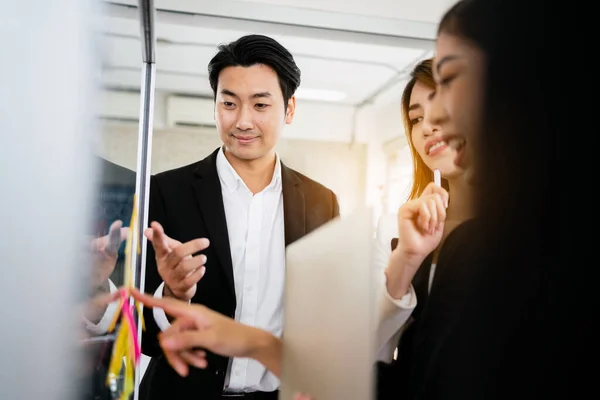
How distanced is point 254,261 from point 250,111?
0.23 m

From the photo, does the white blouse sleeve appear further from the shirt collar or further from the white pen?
the shirt collar

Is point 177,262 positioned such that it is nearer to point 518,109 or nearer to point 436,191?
point 436,191

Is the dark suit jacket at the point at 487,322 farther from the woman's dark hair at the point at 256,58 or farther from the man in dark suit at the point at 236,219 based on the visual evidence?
the woman's dark hair at the point at 256,58

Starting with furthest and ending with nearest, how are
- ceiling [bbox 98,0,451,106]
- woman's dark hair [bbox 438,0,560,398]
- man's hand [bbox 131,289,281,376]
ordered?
1. ceiling [bbox 98,0,451,106]
2. man's hand [bbox 131,289,281,376]
3. woman's dark hair [bbox 438,0,560,398]

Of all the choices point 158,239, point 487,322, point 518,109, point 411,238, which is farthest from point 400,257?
point 158,239

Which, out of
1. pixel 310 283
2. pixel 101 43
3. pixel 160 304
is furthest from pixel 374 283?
pixel 101 43

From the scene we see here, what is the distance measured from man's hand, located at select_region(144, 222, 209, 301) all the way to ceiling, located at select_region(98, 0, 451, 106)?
0.76 feet

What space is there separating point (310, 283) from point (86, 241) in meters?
0.30

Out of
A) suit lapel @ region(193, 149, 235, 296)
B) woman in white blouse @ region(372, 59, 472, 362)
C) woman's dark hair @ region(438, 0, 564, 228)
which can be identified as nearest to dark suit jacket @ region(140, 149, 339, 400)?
suit lapel @ region(193, 149, 235, 296)

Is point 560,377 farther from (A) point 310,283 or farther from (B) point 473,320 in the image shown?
(A) point 310,283

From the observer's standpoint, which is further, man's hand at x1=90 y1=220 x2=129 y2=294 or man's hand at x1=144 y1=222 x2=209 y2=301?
man's hand at x1=144 y1=222 x2=209 y2=301

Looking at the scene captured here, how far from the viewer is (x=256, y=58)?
31.6 inches

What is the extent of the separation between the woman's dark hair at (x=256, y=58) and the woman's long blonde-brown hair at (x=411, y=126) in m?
0.18

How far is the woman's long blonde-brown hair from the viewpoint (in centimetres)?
72
